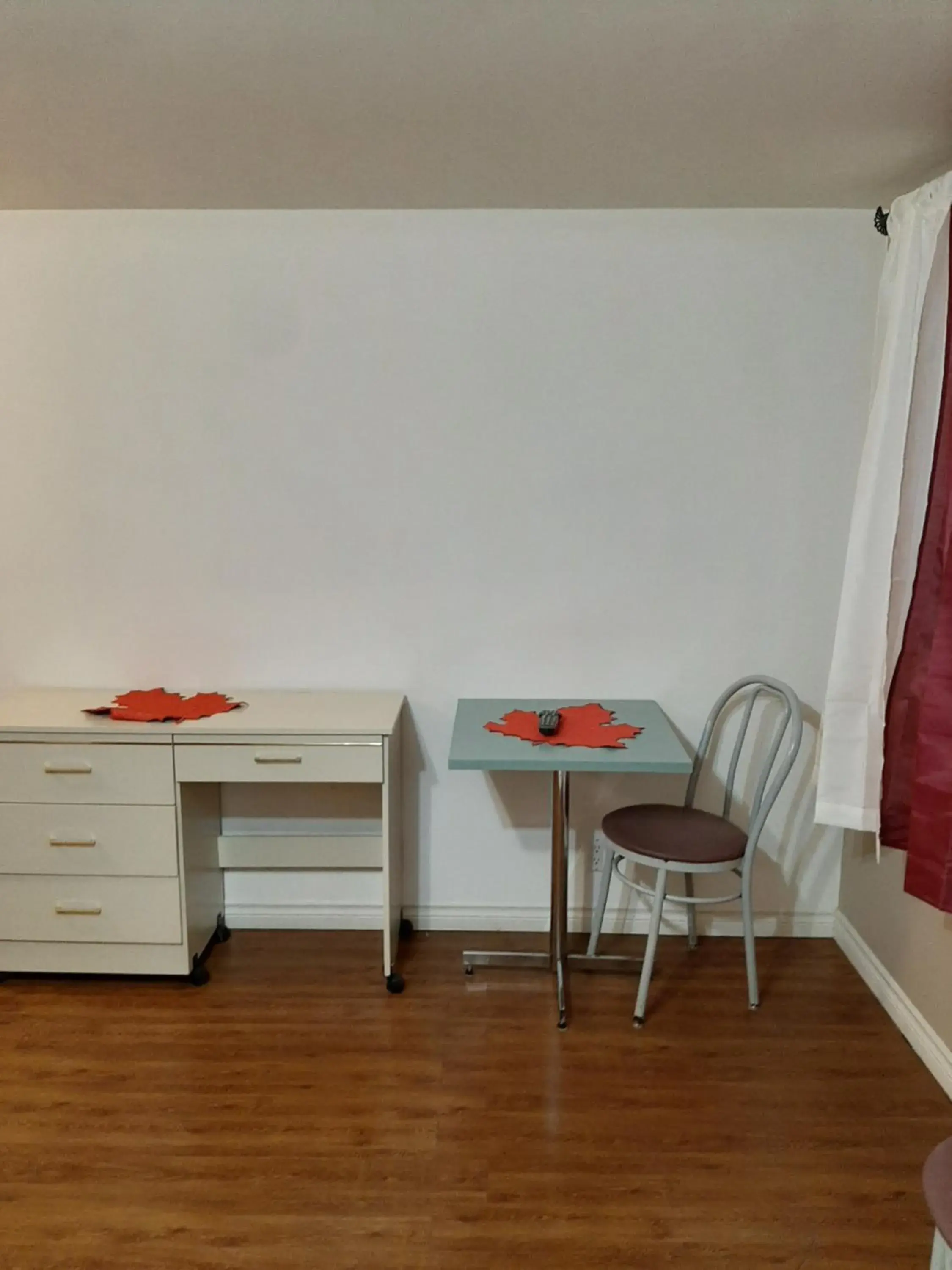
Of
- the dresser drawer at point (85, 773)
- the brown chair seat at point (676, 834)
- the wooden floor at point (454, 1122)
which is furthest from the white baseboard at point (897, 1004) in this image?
the dresser drawer at point (85, 773)

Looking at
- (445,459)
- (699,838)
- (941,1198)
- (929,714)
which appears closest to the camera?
(941,1198)

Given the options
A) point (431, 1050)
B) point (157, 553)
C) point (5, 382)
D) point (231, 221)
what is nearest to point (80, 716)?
point (157, 553)

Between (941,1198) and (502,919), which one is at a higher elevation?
(941,1198)

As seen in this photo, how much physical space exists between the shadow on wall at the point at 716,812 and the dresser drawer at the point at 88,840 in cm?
97

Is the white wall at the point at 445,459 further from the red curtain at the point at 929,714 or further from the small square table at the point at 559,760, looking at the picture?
the red curtain at the point at 929,714

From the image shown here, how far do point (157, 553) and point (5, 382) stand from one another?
0.67 metres

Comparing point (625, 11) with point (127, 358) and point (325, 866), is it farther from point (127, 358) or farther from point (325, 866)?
point (325, 866)

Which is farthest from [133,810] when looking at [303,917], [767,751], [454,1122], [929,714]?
[929,714]

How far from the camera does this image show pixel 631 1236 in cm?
176

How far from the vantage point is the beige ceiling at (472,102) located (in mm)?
1610

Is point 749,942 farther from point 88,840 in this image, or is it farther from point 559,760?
point 88,840

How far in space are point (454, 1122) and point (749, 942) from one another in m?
0.95

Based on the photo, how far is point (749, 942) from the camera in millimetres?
2514

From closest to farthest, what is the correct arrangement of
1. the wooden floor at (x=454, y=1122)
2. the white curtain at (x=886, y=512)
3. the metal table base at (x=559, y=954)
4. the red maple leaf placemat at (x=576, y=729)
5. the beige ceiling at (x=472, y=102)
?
the beige ceiling at (x=472, y=102) → the wooden floor at (x=454, y=1122) → the white curtain at (x=886, y=512) → the red maple leaf placemat at (x=576, y=729) → the metal table base at (x=559, y=954)
